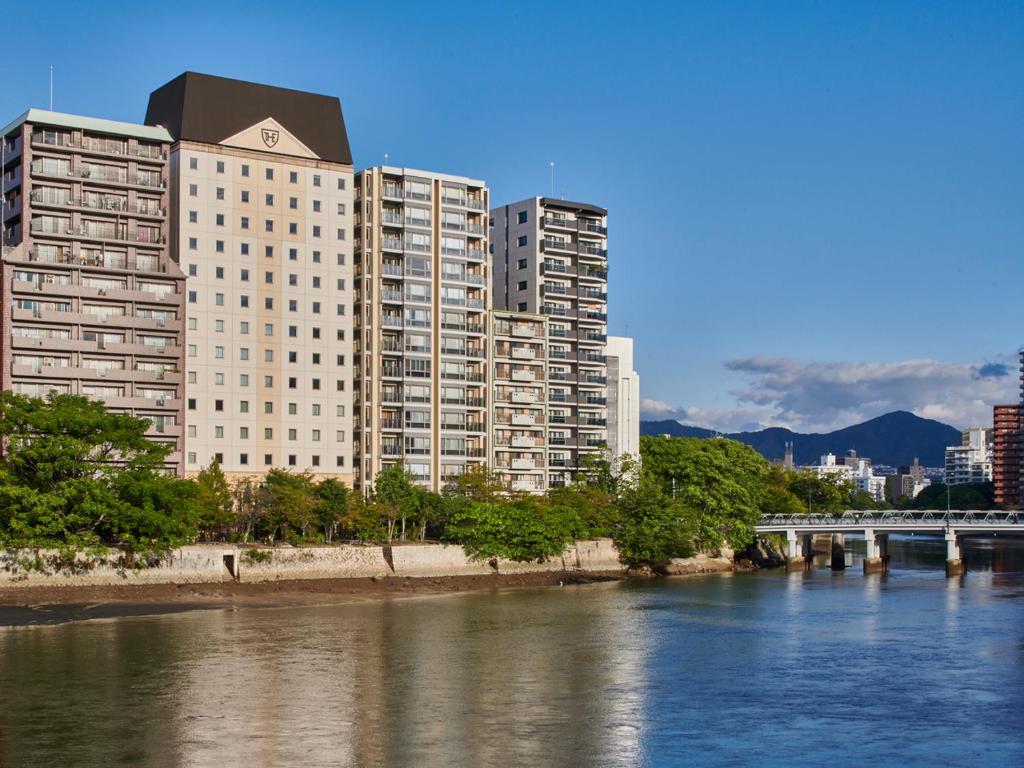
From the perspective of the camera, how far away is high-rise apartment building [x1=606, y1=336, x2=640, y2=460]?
16325 centimetres

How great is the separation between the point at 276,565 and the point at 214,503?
28.5ft

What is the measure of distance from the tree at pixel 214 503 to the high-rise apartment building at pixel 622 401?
58202 mm

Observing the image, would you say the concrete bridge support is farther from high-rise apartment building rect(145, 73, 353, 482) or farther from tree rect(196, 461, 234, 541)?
tree rect(196, 461, 234, 541)

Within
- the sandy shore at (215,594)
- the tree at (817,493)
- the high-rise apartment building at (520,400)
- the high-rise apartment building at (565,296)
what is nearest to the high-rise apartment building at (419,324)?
the high-rise apartment building at (520,400)

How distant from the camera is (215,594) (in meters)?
101

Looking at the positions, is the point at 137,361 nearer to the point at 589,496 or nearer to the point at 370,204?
the point at 370,204

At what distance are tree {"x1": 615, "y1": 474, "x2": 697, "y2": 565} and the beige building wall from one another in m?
28.3

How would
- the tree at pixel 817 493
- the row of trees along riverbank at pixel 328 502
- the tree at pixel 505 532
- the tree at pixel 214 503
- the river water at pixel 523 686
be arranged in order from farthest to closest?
the tree at pixel 817 493, the tree at pixel 505 532, the tree at pixel 214 503, the row of trees along riverbank at pixel 328 502, the river water at pixel 523 686

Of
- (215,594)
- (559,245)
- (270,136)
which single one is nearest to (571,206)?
(559,245)

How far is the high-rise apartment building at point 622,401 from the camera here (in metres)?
163

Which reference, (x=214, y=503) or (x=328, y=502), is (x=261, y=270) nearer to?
(x=328, y=502)

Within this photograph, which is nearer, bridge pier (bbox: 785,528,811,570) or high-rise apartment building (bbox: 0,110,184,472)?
high-rise apartment building (bbox: 0,110,184,472)

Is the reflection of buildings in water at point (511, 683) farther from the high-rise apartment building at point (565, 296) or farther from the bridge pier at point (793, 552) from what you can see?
the high-rise apartment building at point (565, 296)

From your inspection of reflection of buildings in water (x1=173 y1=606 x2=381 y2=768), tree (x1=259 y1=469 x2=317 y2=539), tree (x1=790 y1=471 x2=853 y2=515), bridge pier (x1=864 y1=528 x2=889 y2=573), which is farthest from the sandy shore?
tree (x1=790 y1=471 x2=853 y2=515)
